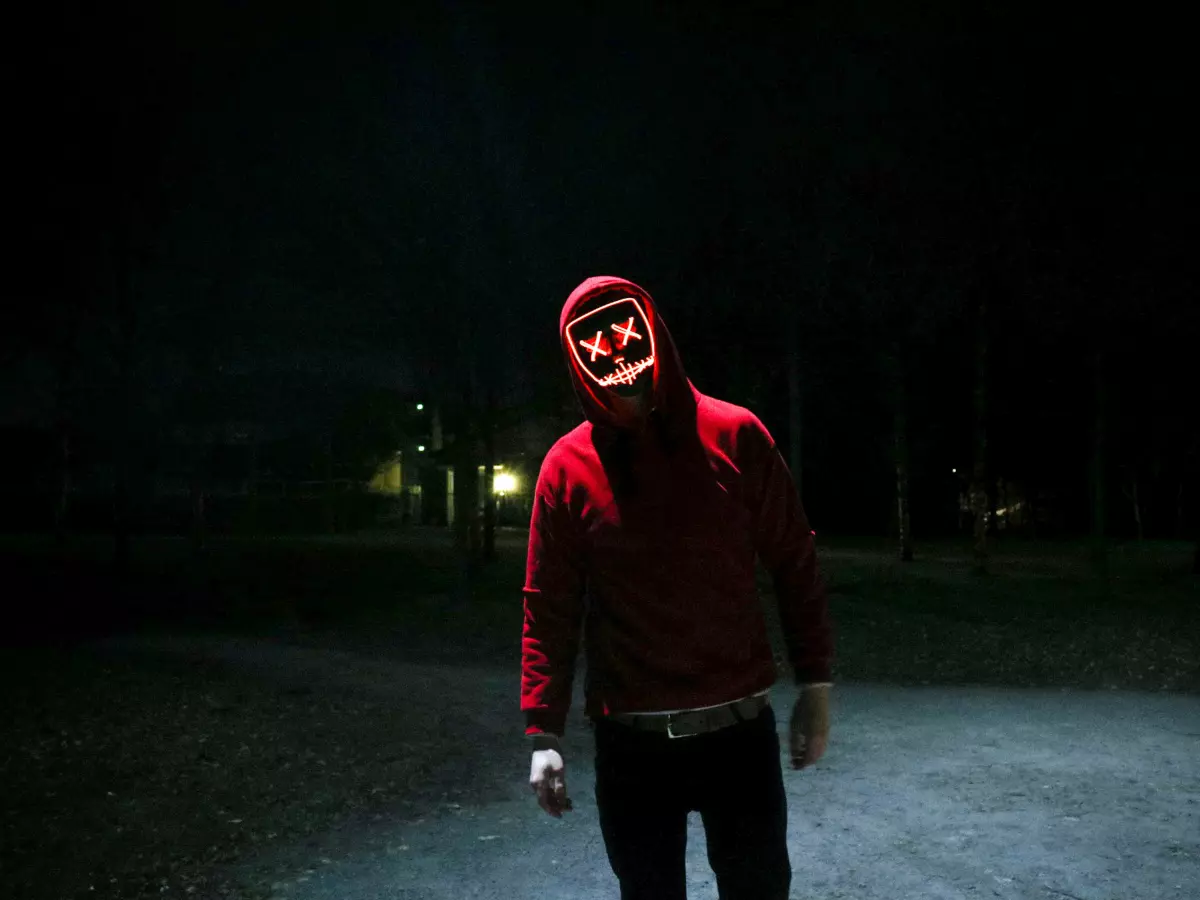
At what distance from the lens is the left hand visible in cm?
272

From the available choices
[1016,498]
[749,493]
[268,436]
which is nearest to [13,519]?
[268,436]

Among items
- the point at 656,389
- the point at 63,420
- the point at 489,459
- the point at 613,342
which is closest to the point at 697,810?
the point at 656,389

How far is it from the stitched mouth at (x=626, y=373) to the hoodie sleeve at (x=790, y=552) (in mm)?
317

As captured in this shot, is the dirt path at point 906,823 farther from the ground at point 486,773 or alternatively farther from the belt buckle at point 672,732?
the belt buckle at point 672,732

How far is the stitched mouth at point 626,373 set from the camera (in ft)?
8.61

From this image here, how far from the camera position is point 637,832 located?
8.39 ft

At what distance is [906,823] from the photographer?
557cm

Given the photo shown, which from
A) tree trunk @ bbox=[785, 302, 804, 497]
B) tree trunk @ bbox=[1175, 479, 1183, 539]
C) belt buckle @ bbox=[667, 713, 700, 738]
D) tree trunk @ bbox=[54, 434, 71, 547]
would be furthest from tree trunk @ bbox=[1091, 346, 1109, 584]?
tree trunk @ bbox=[54, 434, 71, 547]

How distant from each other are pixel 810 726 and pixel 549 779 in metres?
0.68

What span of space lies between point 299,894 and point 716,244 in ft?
54.3

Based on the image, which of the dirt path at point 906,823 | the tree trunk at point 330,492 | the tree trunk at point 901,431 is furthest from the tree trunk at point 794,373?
the tree trunk at point 330,492

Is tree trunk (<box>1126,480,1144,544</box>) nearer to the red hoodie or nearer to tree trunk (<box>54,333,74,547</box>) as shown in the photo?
tree trunk (<box>54,333,74,547</box>)

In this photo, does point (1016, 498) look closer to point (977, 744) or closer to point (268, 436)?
point (268, 436)

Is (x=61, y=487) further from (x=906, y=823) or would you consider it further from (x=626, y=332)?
(x=626, y=332)
